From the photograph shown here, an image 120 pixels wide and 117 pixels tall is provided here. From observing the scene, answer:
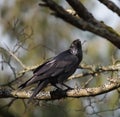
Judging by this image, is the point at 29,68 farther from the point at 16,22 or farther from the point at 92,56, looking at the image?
the point at 92,56

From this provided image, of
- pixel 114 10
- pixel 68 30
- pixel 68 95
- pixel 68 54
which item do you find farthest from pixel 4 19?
pixel 114 10

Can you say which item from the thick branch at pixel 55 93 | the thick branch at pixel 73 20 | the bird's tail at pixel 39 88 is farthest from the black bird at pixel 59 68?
the thick branch at pixel 73 20

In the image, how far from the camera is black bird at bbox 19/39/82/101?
15.1 ft

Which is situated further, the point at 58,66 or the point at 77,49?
the point at 77,49

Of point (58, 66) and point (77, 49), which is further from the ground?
point (77, 49)

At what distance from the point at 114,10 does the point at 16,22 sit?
235 cm

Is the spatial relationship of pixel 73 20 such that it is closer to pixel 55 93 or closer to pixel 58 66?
pixel 55 93

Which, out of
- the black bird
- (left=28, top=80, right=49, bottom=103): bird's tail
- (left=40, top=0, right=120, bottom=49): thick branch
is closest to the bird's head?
the black bird

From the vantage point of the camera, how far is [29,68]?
6.02 meters

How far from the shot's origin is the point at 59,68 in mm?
4840

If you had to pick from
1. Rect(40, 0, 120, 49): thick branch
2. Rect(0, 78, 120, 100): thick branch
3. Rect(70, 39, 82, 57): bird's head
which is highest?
Rect(40, 0, 120, 49): thick branch

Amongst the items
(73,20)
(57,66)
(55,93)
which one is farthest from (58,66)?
(73,20)

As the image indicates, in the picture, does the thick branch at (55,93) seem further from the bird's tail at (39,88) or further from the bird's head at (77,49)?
the bird's head at (77,49)

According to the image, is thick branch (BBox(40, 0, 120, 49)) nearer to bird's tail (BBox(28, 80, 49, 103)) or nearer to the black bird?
bird's tail (BBox(28, 80, 49, 103))
